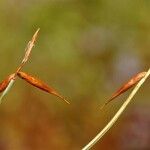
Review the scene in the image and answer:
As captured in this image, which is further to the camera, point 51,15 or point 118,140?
point 51,15

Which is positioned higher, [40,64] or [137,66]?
[40,64]

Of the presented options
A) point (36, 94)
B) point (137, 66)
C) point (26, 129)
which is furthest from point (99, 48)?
point (26, 129)

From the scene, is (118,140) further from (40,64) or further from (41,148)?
(40,64)

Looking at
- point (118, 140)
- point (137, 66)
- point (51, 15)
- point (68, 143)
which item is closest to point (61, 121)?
point (68, 143)

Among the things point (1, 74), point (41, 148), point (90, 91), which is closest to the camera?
point (41, 148)

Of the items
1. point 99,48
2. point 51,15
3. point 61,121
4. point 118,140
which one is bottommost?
point 118,140

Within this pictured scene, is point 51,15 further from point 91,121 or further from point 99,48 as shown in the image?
point 91,121

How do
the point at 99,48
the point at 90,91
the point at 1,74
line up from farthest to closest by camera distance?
the point at 99,48
the point at 90,91
the point at 1,74
